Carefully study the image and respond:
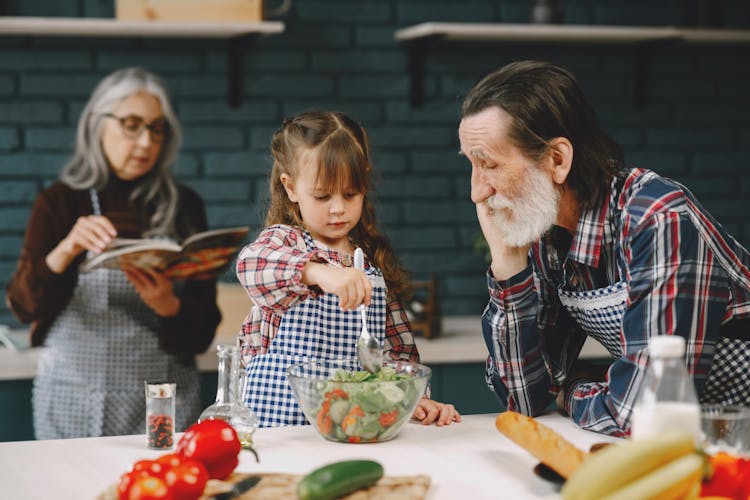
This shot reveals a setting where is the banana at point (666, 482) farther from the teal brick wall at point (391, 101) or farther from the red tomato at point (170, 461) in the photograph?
the teal brick wall at point (391, 101)

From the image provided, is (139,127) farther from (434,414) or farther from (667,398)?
(667,398)

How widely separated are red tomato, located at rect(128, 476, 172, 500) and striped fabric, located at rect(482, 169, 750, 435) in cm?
85

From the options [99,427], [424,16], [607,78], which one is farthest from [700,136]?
[99,427]

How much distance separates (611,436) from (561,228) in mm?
505

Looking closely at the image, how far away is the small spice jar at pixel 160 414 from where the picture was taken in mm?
1711

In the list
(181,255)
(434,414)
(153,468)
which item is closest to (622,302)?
(434,414)

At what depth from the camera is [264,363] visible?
2133mm

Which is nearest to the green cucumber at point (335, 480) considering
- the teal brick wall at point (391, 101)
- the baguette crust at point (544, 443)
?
the baguette crust at point (544, 443)

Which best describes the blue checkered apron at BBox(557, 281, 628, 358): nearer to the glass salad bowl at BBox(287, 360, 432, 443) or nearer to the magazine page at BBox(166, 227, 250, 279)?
the glass salad bowl at BBox(287, 360, 432, 443)

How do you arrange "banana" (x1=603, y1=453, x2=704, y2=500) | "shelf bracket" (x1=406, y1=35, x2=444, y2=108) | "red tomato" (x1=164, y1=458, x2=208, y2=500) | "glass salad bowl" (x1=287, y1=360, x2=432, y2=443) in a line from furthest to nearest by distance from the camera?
"shelf bracket" (x1=406, y1=35, x2=444, y2=108), "glass salad bowl" (x1=287, y1=360, x2=432, y2=443), "red tomato" (x1=164, y1=458, x2=208, y2=500), "banana" (x1=603, y1=453, x2=704, y2=500)

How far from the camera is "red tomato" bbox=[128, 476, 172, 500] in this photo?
4.43 feet

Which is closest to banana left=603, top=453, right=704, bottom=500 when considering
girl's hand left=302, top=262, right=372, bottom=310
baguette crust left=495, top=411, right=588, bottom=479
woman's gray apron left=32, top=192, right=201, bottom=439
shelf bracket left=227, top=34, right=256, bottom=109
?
baguette crust left=495, top=411, right=588, bottom=479

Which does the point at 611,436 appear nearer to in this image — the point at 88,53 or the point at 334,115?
the point at 334,115

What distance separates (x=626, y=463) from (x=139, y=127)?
2.42m
